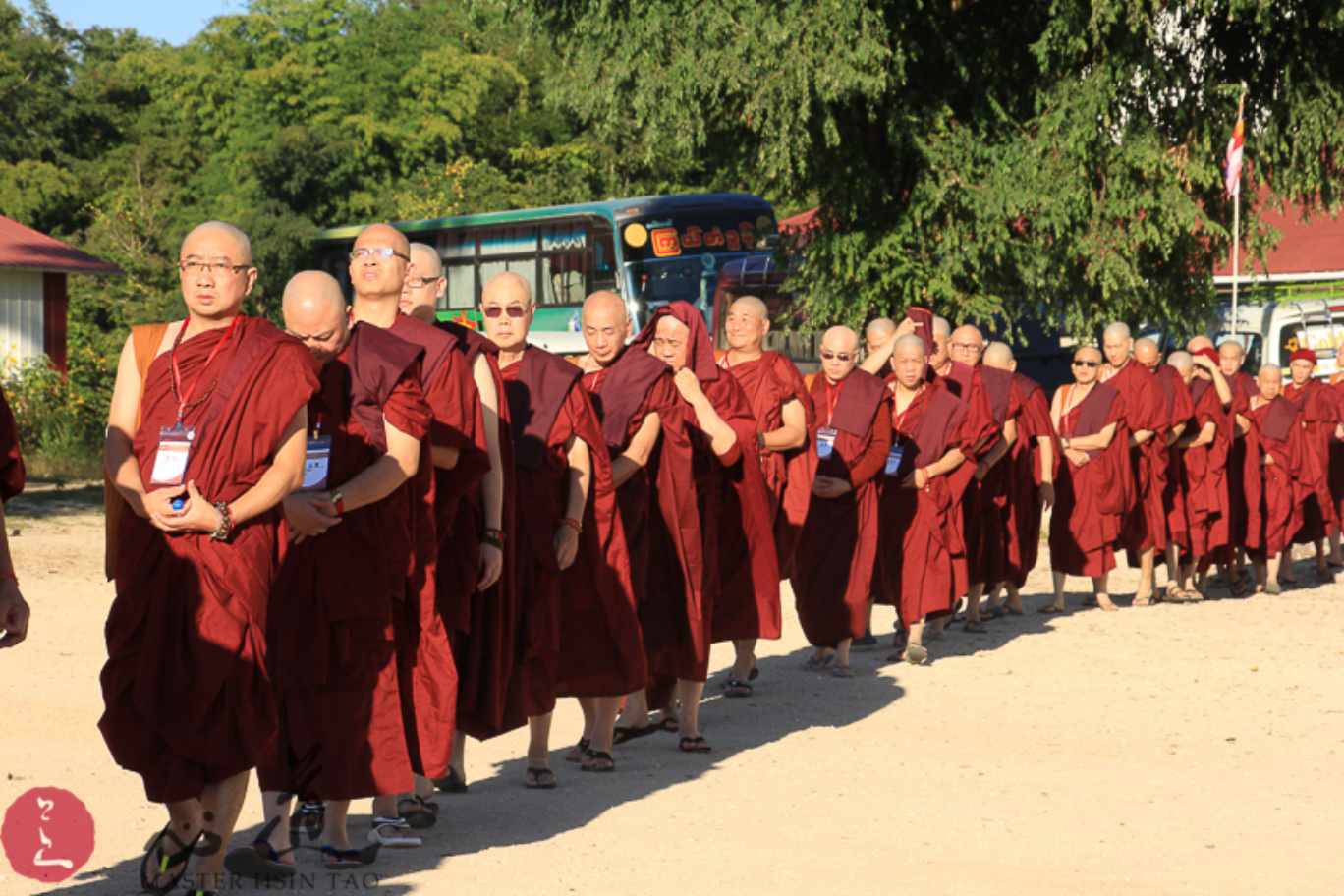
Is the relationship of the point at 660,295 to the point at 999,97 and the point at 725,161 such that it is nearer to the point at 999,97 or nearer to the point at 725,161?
the point at 725,161

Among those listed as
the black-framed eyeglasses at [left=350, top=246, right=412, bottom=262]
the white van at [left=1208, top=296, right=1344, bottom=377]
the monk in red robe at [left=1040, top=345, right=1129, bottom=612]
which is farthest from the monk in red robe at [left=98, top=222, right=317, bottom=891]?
the white van at [left=1208, top=296, right=1344, bottom=377]

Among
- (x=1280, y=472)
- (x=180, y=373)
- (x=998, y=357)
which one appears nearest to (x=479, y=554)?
(x=180, y=373)

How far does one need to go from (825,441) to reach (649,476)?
83.8 inches

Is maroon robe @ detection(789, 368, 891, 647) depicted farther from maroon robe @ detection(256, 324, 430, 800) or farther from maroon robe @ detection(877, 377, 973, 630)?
maroon robe @ detection(256, 324, 430, 800)

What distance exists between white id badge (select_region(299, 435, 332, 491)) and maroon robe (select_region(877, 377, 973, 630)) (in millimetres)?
5319

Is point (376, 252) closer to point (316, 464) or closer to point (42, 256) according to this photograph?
point (316, 464)

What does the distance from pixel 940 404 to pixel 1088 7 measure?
279 inches

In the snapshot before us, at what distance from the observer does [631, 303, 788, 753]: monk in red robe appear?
6.59 metres

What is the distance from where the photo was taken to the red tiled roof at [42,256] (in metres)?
24.2

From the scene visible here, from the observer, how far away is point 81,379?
2702 centimetres

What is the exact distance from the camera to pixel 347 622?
4.39 m

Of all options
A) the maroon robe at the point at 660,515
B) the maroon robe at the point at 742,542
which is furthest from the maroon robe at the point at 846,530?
the maroon robe at the point at 660,515

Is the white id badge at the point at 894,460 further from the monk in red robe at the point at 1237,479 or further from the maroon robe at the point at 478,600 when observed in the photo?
the monk in red robe at the point at 1237,479

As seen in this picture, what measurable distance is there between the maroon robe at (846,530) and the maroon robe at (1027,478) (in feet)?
9.08
